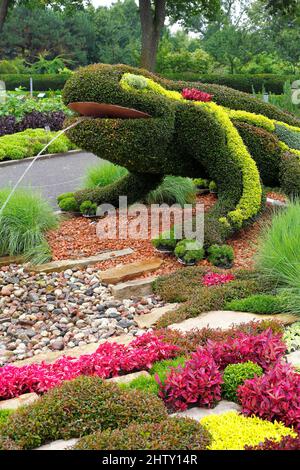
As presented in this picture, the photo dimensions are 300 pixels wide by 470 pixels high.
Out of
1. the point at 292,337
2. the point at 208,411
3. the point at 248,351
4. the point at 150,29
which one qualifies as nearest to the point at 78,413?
the point at 208,411

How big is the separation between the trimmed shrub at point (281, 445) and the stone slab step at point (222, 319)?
72.9 inches

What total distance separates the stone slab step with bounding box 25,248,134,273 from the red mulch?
0.27 feet

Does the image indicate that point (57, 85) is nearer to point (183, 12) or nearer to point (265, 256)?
point (183, 12)

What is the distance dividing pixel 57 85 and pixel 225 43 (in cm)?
1220

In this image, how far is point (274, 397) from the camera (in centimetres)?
295

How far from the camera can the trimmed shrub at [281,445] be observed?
98.7 inches

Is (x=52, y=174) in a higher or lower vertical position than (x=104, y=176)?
lower

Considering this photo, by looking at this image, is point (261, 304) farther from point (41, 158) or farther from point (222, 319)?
point (41, 158)

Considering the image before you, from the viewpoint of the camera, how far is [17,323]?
552 cm

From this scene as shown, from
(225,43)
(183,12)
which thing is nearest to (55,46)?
(225,43)

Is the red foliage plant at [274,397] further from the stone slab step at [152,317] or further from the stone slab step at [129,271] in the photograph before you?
the stone slab step at [129,271]

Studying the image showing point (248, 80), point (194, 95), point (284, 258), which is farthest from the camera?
point (248, 80)

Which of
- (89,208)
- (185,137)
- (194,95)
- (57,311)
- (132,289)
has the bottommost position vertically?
(57,311)

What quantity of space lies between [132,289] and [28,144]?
8677mm
